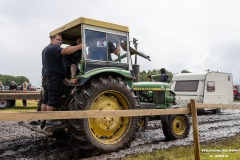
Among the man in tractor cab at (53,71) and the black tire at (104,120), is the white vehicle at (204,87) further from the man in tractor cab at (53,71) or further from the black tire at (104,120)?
the man in tractor cab at (53,71)

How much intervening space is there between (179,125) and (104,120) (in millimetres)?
2426

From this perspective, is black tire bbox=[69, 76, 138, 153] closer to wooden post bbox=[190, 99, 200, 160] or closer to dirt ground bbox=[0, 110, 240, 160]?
dirt ground bbox=[0, 110, 240, 160]

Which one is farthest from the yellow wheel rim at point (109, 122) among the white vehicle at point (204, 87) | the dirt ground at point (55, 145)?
the white vehicle at point (204, 87)

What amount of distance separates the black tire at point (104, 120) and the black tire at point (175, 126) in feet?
3.84

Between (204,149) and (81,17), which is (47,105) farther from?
Result: (204,149)

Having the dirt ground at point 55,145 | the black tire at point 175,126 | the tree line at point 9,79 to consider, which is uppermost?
the tree line at point 9,79

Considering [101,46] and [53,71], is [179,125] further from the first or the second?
[53,71]

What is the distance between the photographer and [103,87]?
5.34 metres

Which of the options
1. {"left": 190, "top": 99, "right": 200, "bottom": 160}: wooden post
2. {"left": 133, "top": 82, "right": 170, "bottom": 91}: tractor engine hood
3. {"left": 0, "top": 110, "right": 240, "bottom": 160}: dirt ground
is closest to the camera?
{"left": 190, "top": 99, "right": 200, "bottom": 160}: wooden post

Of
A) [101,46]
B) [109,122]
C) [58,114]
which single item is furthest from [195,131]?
[101,46]

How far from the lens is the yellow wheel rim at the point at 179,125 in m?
6.84

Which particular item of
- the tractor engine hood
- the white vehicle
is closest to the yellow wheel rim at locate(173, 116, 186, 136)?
the tractor engine hood

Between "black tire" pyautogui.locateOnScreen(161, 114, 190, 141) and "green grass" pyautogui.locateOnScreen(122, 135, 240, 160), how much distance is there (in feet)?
2.94

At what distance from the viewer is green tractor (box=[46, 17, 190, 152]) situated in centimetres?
509
